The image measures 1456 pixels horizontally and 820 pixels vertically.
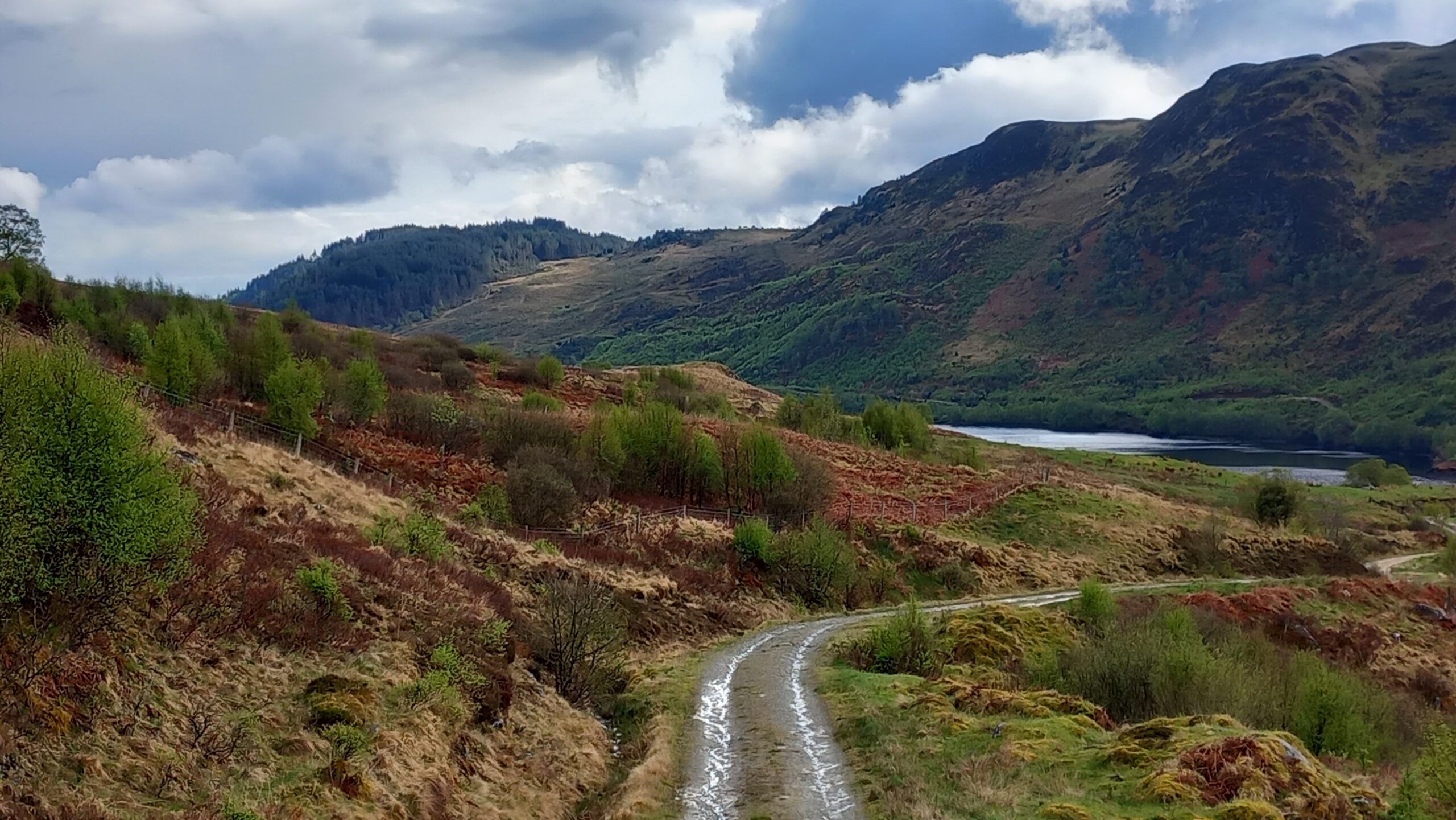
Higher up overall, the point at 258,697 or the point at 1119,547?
the point at 258,697

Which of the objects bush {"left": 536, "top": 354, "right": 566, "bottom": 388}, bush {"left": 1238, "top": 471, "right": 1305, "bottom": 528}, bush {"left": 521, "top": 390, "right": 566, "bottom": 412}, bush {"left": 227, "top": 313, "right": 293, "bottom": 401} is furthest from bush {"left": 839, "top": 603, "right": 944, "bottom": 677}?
bush {"left": 536, "top": 354, "right": 566, "bottom": 388}

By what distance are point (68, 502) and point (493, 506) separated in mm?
25274

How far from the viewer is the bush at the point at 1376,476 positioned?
375 ft

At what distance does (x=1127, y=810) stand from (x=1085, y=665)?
1124cm

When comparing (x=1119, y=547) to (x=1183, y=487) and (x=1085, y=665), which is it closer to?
(x=1085, y=665)

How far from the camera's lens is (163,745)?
1099 centimetres

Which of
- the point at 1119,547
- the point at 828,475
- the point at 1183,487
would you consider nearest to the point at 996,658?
the point at 828,475

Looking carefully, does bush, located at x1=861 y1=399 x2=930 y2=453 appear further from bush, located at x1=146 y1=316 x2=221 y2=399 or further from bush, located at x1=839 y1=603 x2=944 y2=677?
bush, located at x1=146 y1=316 x2=221 y2=399

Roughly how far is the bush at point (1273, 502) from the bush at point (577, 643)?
205ft

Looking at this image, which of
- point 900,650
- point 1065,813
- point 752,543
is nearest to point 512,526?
→ point 752,543

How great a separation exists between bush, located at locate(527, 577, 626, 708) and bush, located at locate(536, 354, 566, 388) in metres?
66.2

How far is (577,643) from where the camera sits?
21.6m

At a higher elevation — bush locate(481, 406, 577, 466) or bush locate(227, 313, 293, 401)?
bush locate(227, 313, 293, 401)

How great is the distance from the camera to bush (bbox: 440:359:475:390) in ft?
250
